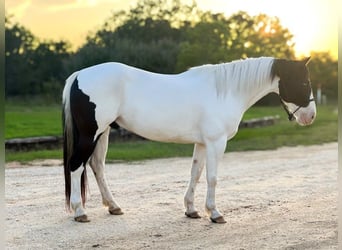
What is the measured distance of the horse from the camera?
15.4 feet

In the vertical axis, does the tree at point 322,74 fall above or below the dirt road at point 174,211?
below

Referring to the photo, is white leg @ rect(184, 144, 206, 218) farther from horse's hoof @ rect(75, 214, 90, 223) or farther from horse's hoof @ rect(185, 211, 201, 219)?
horse's hoof @ rect(75, 214, 90, 223)

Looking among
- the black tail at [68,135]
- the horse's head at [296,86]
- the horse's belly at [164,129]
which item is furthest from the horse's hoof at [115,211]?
the horse's head at [296,86]

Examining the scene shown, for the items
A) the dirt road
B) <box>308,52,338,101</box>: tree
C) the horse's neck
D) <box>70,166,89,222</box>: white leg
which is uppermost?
the horse's neck

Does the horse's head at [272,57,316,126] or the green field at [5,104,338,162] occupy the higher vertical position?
the horse's head at [272,57,316,126]

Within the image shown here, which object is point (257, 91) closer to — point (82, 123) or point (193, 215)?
point (193, 215)

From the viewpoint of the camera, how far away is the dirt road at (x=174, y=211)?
4.12 meters

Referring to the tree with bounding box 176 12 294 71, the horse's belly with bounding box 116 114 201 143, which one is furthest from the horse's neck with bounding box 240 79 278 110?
the tree with bounding box 176 12 294 71

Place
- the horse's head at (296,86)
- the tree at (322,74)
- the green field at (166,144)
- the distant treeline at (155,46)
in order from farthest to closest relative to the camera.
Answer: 1. the tree at (322,74)
2. the distant treeline at (155,46)
3. the green field at (166,144)
4. the horse's head at (296,86)

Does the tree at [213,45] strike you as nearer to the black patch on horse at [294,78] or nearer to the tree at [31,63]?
the tree at [31,63]

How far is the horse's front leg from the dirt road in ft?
0.32

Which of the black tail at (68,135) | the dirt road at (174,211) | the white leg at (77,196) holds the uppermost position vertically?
the black tail at (68,135)

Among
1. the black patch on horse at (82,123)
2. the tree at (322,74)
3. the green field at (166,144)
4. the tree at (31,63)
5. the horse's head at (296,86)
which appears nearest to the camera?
the black patch on horse at (82,123)

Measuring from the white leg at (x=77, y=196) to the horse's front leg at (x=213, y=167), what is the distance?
46.9 inches
